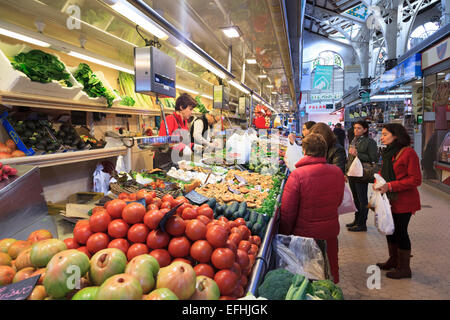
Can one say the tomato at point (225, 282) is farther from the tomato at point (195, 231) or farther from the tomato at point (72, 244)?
the tomato at point (72, 244)

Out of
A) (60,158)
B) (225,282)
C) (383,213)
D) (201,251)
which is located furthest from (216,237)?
(383,213)

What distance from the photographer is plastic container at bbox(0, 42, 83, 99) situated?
250 cm

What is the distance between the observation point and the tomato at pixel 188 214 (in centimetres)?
168

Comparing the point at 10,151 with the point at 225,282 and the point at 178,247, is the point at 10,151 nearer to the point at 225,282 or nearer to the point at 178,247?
the point at 178,247

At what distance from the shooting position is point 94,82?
3586 millimetres

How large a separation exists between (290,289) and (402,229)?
2636 mm

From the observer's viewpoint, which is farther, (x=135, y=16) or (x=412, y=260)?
(x=412, y=260)

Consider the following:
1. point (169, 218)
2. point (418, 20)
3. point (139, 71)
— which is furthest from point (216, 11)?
point (418, 20)

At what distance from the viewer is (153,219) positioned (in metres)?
1.45

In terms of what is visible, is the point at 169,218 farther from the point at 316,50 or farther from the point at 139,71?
the point at 316,50

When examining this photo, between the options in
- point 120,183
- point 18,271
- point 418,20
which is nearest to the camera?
point 18,271

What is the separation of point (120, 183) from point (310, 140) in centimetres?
189

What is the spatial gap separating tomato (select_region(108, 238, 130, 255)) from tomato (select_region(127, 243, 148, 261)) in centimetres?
3

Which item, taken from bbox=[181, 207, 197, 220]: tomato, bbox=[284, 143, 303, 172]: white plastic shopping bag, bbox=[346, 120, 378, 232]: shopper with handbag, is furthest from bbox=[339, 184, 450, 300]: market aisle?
bbox=[181, 207, 197, 220]: tomato
